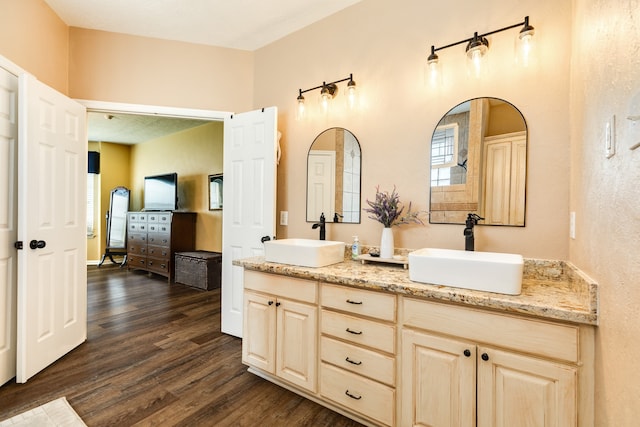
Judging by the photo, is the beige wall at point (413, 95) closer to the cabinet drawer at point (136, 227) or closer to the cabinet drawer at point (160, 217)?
the cabinet drawer at point (160, 217)

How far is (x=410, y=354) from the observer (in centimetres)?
143

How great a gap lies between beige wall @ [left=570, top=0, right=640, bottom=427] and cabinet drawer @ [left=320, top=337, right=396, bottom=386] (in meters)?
0.78

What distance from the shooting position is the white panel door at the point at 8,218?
1.89 meters

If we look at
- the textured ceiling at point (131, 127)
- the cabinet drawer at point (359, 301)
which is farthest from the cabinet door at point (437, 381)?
the textured ceiling at point (131, 127)

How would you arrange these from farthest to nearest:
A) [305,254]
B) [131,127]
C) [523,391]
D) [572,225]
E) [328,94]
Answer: [131,127] < [328,94] < [305,254] < [572,225] < [523,391]

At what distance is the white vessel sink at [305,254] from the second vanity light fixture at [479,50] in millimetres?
1269

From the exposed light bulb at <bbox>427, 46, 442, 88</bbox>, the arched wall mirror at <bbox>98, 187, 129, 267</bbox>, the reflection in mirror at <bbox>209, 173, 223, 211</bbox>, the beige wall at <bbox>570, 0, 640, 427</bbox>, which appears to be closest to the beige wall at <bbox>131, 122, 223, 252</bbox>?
the reflection in mirror at <bbox>209, 173, 223, 211</bbox>

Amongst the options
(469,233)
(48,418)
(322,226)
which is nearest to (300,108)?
(322,226)

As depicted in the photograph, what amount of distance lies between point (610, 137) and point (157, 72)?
10.5 feet

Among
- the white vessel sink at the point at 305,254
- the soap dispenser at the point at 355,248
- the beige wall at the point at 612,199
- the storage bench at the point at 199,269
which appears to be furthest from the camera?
the storage bench at the point at 199,269

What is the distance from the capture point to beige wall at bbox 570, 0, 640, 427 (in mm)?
777

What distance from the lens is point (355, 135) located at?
229cm

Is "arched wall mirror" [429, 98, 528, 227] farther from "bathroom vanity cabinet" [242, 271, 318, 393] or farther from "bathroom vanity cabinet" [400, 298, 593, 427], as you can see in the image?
"bathroom vanity cabinet" [242, 271, 318, 393]

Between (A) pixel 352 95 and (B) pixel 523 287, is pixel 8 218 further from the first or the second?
(B) pixel 523 287
